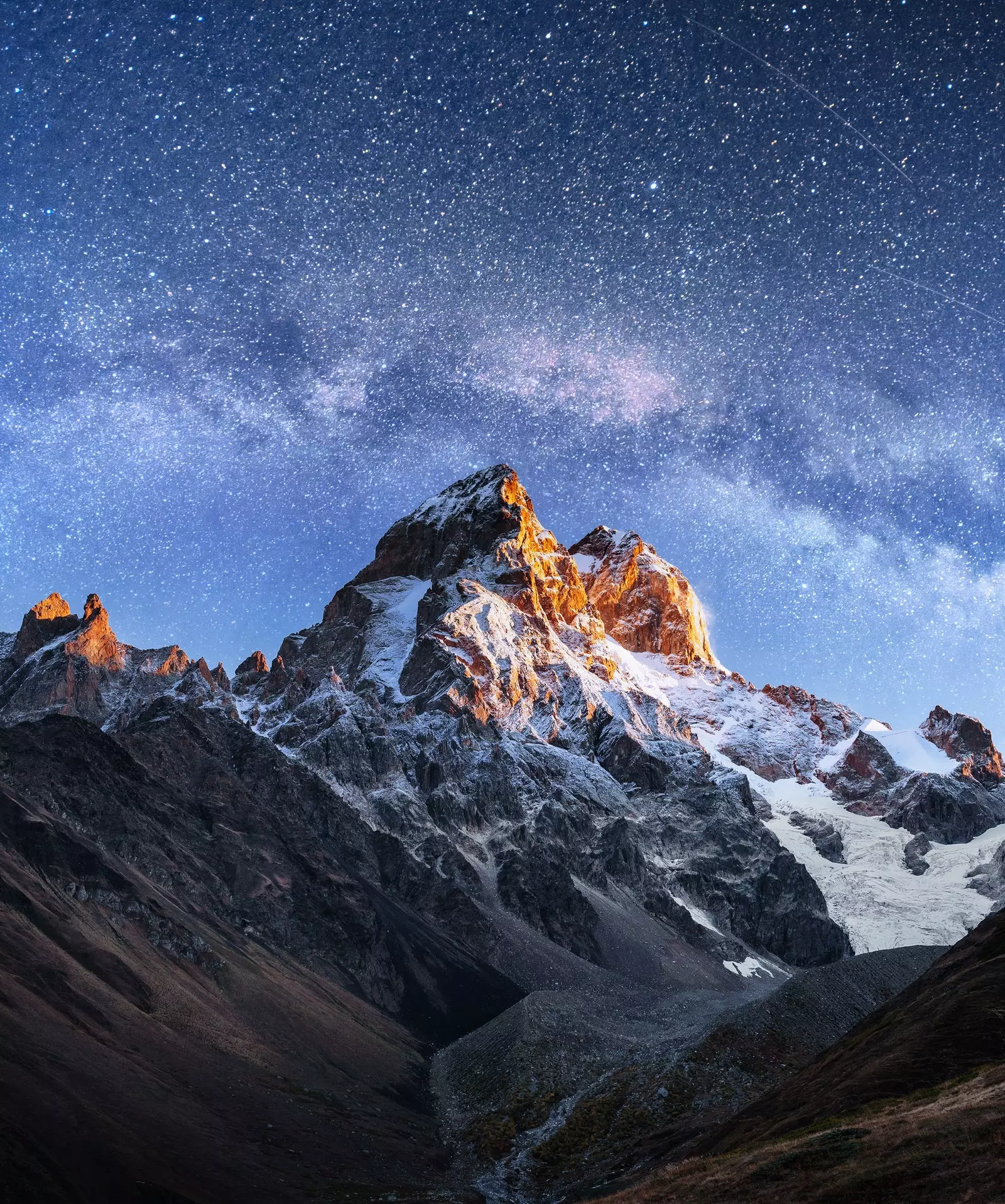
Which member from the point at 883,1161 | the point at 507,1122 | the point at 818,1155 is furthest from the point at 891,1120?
the point at 507,1122

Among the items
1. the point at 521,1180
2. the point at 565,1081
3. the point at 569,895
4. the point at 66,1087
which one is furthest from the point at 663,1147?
the point at 569,895

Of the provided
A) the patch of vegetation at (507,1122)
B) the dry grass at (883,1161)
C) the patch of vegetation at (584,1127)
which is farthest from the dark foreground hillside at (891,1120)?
the patch of vegetation at (507,1122)

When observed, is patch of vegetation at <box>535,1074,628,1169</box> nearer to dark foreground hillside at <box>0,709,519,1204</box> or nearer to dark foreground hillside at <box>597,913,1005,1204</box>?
dark foreground hillside at <box>0,709,519,1204</box>

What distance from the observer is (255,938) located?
124m

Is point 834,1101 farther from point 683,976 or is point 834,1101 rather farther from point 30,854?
point 683,976

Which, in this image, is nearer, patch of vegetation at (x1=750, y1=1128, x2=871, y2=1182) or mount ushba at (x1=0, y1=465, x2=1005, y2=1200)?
patch of vegetation at (x1=750, y1=1128, x2=871, y2=1182)

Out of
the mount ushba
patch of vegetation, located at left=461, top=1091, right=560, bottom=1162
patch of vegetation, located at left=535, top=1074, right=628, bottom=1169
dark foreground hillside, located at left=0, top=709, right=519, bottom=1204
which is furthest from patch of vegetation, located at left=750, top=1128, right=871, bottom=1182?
patch of vegetation, located at left=461, top=1091, right=560, bottom=1162

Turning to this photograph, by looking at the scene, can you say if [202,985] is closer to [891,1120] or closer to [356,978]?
[356,978]

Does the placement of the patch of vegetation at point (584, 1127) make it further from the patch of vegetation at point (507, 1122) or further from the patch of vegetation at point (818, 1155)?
the patch of vegetation at point (818, 1155)

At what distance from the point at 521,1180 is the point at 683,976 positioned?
367ft

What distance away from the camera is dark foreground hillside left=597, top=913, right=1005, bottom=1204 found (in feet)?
98.5

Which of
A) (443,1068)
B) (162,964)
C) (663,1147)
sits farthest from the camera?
(443,1068)

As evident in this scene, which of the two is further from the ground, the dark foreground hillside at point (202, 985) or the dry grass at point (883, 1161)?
the dark foreground hillside at point (202, 985)

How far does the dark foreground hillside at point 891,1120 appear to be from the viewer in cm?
3002
